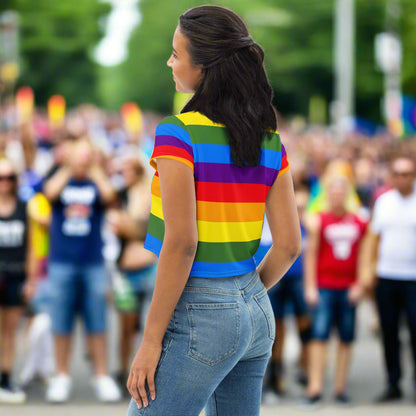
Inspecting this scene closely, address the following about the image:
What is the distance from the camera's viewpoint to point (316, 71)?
176ft

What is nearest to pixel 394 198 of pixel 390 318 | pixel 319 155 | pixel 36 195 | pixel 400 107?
pixel 390 318

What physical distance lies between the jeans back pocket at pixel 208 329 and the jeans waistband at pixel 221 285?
4 cm

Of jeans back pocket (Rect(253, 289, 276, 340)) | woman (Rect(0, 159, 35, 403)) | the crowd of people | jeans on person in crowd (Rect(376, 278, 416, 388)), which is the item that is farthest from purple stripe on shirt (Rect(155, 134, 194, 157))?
jeans on person in crowd (Rect(376, 278, 416, 388))

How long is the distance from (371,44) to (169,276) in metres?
51.0

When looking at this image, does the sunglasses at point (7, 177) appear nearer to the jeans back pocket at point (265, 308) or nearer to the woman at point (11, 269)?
the woman at point (11, 269)

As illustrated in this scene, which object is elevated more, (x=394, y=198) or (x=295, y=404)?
(x=394, y=198)

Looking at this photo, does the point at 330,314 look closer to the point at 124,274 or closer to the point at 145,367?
the point at 124,274

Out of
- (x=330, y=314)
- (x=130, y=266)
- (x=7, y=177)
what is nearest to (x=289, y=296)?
(x=330, y=314)

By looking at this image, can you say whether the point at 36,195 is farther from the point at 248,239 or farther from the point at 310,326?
the point at 248,239

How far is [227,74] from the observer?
7.93 ft

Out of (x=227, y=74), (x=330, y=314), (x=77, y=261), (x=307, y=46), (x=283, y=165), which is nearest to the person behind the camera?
(x=227, y=74)

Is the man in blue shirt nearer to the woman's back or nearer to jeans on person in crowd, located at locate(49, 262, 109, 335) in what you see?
jeans on person in crowd, located at locate(49, 262, 109, 335)

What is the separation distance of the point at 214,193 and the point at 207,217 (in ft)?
0.23

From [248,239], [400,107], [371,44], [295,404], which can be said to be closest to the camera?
[248,239]
